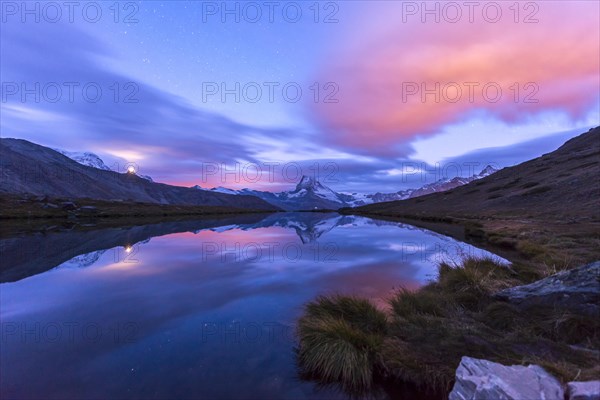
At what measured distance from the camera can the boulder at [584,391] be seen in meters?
5.57

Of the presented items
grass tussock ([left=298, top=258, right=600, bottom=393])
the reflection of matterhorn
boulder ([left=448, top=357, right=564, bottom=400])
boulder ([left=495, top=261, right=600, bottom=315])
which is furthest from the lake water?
the reflection of matterhorn

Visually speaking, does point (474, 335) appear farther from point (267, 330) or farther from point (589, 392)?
point (267, 330)

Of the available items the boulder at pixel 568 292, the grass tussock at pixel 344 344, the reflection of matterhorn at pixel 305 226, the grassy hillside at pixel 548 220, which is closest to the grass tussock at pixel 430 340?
the grass tussock at pixel 344 344

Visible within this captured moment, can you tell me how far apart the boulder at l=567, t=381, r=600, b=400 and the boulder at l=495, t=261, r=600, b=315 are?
5.92 metres

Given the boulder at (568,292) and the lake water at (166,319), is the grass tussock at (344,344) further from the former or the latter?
the boulder at (568,292)

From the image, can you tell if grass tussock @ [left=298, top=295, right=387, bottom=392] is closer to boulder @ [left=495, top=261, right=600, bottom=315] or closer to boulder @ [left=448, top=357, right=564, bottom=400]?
boulder @ [left=448, top=357, right=564, bottom=400]

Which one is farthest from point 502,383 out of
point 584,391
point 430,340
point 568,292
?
point 568,292

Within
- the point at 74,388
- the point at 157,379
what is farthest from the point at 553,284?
the point at 74,388

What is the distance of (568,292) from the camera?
11.3 meters

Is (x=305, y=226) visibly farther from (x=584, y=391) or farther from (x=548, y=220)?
(x=584, y=391)

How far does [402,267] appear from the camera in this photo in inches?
971

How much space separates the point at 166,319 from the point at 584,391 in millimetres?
13068

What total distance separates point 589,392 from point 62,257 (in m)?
33.7

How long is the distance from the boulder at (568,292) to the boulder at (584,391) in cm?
592
